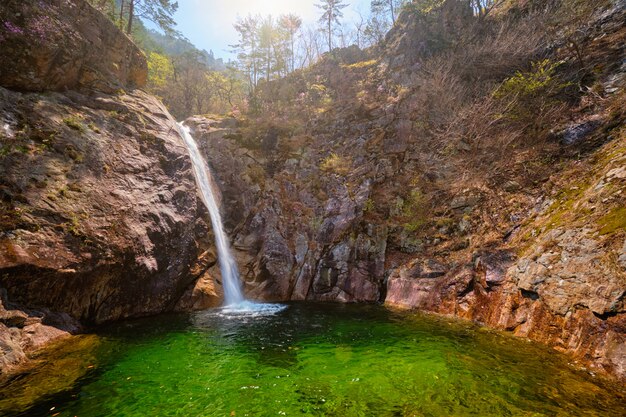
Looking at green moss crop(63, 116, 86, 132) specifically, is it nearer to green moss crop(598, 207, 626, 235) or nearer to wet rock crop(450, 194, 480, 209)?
wet rock crop(450, 194, 480, 209)

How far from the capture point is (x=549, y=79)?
1373 centimetres

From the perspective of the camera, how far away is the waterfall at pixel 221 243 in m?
13.5

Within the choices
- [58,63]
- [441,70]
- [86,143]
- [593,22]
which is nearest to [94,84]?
[58,63]

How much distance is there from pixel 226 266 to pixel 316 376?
9269mm

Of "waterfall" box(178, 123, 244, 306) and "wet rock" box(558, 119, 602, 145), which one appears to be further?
"waterfall" box(178, 123, 244, 306)

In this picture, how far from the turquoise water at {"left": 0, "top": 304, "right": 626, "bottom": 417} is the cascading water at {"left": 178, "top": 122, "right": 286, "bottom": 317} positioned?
2.75 meters

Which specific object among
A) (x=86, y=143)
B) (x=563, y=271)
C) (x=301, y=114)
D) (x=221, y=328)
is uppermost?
Answer: (x=301, y=114)

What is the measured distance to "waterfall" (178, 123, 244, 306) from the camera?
44.4 feet

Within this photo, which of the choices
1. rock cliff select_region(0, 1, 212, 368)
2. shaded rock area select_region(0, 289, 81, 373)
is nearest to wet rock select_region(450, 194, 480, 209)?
rock cliff select_region(0, 1, 212, 368)

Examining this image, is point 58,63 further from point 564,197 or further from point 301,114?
point 564,197

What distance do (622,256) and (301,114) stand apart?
2015cm

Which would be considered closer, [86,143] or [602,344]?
[602,344]

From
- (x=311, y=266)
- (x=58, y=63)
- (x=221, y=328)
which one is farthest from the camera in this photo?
(x=311, y=266)

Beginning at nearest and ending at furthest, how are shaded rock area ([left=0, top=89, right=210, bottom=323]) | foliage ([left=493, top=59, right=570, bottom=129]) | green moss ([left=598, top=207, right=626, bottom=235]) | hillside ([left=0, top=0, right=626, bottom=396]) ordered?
hillside ([left=0, top=0, right=626, bottom=396]) < green moss ([left=598, top=207, right=626, bottom=235]) < shaded rock area ([left=0, top=89, right=210, bottom=323]) < foliage ([left=493, top=59, right=570, bottom=129])
